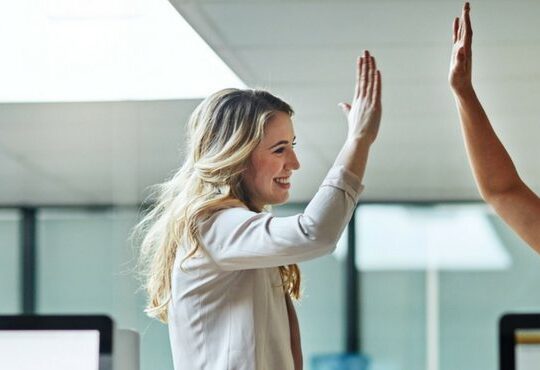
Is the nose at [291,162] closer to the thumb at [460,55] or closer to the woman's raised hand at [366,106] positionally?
the woman's raised hand at [366,106]

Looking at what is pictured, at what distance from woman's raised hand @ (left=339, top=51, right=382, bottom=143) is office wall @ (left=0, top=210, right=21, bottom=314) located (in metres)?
2.31

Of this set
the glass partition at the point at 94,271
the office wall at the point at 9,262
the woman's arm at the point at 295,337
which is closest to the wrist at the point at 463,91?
the woman's arm at the point at 295,337

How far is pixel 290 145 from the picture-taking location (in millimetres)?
1302

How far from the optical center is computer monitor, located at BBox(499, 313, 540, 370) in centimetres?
111

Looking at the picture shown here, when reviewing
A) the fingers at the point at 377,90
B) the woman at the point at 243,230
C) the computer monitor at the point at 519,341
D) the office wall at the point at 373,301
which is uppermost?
the fingers at the point at 377,90

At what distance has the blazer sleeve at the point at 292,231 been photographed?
1.14 meters

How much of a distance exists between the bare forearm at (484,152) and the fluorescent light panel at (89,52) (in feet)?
6.24

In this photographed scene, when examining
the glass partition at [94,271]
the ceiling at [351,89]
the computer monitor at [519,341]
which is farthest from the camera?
the glass partition at [94,271]

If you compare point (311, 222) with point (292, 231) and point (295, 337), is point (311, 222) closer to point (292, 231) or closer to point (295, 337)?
point (292, 231)

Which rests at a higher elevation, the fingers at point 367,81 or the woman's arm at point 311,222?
the fingers at point 367,81

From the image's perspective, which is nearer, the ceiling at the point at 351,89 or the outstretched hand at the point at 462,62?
the outstretched hand at the point at 462,62

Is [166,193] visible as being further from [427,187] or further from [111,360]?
[427,187]

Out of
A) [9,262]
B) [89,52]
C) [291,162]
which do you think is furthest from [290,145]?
[9,262]

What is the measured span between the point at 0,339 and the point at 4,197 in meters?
2.13
